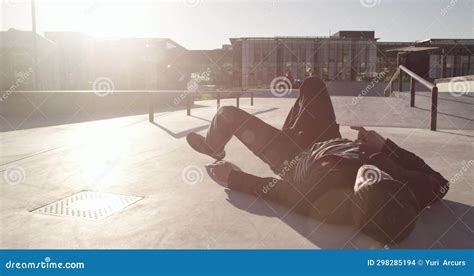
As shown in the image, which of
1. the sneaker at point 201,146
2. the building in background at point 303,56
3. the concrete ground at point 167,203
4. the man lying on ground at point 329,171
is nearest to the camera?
the man lying on ground at point 329,171

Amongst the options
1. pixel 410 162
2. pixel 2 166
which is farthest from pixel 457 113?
pixel 2 166

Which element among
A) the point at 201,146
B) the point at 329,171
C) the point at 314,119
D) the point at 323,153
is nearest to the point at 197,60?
the point at 201,146

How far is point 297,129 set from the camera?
3.07 meters

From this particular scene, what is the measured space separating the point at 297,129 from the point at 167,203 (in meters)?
1.21

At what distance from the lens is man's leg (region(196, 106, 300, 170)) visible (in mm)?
3016

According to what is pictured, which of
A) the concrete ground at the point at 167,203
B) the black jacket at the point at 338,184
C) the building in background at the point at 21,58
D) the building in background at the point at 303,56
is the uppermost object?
the building in background at the point at 303,56

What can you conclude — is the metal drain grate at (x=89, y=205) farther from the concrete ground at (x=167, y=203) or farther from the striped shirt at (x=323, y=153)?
the striped shirt at (x=323, y=153)

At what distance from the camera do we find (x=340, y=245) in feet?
7.17

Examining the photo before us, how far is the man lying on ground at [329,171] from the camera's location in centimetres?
198

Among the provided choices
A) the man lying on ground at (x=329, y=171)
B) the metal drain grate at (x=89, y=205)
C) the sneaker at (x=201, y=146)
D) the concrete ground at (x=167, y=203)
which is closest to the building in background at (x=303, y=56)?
the concrete ground at (x=167, y=203)

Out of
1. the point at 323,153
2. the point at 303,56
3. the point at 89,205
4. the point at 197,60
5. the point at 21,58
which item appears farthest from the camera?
the point at 303,56

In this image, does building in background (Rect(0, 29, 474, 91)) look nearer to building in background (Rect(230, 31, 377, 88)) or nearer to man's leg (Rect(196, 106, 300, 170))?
building in background (Rect(230, 31, 377, 88))

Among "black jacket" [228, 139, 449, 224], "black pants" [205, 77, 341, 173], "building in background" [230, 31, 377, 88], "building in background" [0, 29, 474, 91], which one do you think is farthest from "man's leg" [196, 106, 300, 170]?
"building in background" [230, 31, 377, 88]

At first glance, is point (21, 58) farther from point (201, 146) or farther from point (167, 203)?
point (167, 203)
